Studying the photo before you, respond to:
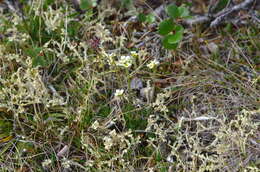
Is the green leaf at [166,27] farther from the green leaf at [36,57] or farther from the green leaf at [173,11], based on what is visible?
the green leaf at [36,57]

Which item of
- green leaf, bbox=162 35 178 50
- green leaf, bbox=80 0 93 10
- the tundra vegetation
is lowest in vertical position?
the tundra vegetation

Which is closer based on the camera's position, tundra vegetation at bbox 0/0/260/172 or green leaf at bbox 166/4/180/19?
tundra vegetation at bbox 0/0/260/172

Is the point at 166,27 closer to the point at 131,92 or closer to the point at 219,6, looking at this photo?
the point at 131,92

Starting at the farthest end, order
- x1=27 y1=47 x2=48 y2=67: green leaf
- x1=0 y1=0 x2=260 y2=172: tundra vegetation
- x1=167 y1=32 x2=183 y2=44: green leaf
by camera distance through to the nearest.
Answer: x1=27 y1=47 x2=48 y2=67: green leaf
x1=167 y1=32 x2=183 y2=44: green leaf
x1=0 y1=0 x2=260 y2=172: tundra vegetation

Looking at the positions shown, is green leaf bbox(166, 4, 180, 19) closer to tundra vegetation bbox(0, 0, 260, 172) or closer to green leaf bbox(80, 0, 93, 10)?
tundra vegetation bbox(0, 0, 260, 172)

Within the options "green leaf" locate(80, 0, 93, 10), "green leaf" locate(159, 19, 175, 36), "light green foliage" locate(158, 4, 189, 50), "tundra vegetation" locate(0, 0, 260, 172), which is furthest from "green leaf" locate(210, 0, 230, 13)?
"green leaf" locate(80, 0, 93, 10)

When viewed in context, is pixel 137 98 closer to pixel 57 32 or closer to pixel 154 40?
pixel 154 40

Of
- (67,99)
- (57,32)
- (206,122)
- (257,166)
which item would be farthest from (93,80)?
(257,166)

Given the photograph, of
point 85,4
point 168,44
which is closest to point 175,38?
point 168,44
